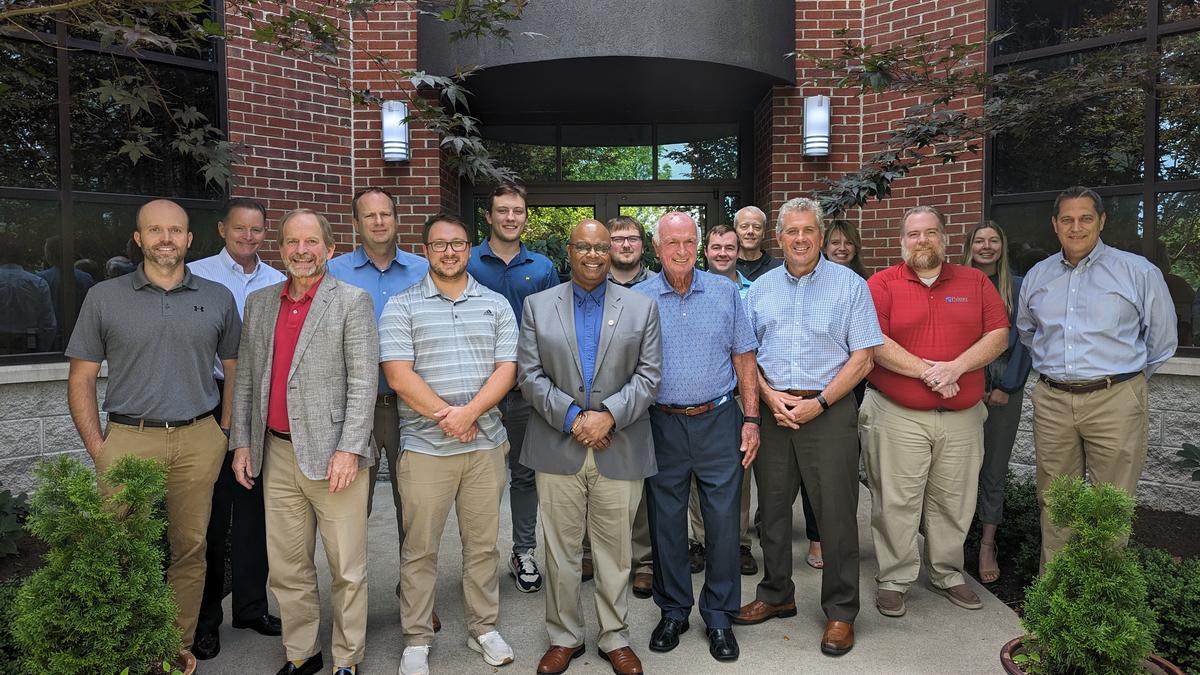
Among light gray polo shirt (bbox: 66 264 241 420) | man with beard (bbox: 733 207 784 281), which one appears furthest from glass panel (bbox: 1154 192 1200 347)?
light gray polo shirt (bbox: 66 264 241 420)

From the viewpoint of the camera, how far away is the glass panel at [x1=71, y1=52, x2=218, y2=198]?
5.60 m

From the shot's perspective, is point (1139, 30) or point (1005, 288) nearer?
point (1005, 288)

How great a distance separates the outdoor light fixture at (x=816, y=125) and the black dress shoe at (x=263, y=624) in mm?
5502

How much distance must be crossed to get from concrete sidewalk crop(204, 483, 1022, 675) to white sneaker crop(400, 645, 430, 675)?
90 millimetres

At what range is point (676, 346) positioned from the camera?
12.2ft

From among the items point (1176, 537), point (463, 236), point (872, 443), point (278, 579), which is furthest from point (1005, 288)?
point (278, 579)

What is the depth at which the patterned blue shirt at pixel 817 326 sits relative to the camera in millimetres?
3809

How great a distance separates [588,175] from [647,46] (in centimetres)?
192

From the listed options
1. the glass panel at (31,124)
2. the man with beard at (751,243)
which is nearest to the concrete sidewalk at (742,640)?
the man with beard at (751,243)

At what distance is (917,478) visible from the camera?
161 inches

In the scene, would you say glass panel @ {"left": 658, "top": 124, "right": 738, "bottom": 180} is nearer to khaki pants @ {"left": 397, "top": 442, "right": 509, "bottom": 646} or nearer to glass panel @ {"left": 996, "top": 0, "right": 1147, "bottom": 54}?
glass panel @ {"left": 996, "top": 0, "right": 1147, "bottom": 54}

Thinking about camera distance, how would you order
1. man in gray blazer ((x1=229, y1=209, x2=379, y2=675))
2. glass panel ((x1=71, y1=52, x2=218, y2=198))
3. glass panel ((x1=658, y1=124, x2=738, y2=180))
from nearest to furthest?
man in gray blazer ((x1=229, y1=209, x2=379, y2=675)) → glass panel ((x1=71, y1=52, x2=218, y2=198)) → glass panel ((x1=658, y1=124, x2=738, y2=180))

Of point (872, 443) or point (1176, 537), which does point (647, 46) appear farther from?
point (1176, 537)

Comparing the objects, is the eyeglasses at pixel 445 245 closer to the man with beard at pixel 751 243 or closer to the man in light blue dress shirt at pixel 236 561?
the man in light blue dress shirt at pixel 236 561
